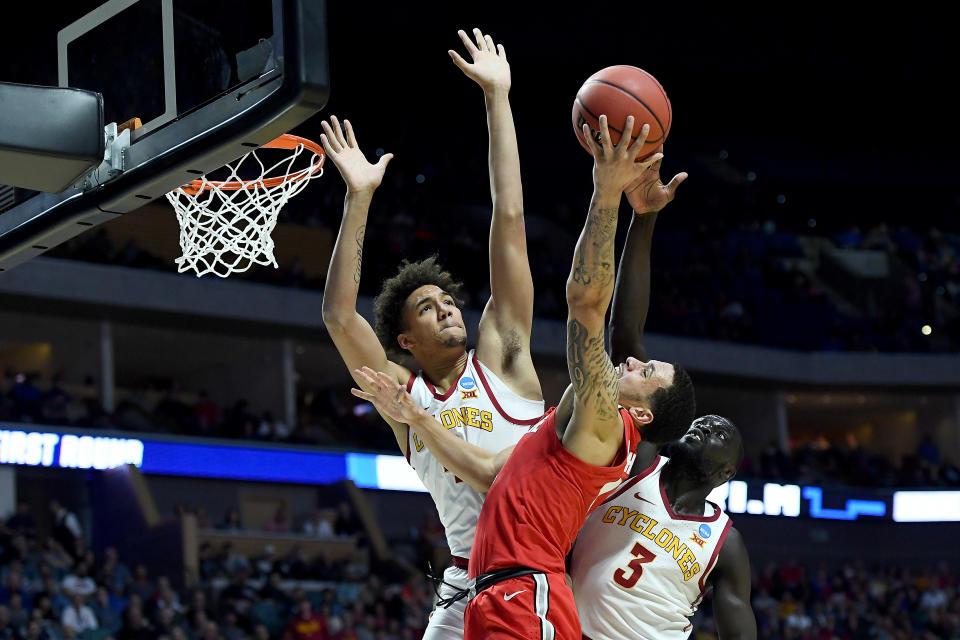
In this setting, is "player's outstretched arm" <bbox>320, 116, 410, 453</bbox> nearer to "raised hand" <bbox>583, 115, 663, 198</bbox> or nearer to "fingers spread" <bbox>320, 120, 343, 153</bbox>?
"fingers spread" <bbox>320, 120, 343, 153</bbox>

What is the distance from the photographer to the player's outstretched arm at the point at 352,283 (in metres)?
4.55

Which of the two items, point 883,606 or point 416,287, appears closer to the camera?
point 416,287

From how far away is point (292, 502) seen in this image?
18.4 metres

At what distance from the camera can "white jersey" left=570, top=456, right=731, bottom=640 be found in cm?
453

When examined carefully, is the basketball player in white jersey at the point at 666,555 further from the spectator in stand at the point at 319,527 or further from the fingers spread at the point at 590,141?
the spectator in stand at the point at 319,527

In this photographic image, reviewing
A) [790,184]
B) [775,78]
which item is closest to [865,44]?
[775,78]

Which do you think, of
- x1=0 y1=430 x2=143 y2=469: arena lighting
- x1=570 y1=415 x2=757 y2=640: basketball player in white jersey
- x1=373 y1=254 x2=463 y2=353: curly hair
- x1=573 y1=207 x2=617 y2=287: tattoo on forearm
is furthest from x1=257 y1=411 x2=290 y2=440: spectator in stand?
x1=573 y1=207 x2=617 y2=287: tattoo on forearm

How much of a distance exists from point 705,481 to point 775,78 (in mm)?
21997

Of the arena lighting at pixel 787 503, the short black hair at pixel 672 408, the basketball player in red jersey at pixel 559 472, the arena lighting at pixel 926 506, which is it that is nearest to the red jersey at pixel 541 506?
the basketball player in red jersey at pixel 559 472

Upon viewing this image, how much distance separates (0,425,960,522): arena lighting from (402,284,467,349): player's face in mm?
11817

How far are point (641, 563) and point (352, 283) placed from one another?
1471mm

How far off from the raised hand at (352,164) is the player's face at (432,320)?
46cm

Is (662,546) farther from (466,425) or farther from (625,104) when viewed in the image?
(625,104)

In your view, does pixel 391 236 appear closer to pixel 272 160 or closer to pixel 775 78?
pixel 775 78
